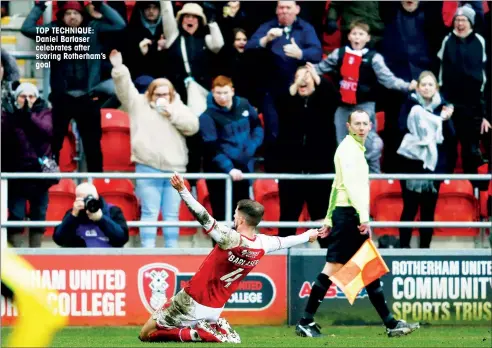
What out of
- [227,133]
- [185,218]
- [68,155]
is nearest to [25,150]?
[68,155]

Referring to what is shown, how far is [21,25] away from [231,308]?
4.67 metres

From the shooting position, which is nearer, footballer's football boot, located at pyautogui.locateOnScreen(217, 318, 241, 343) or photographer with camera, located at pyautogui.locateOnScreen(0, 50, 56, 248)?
footballer's football boot, located at pyautogui.locateOnScreen(217, 318, 241, 343)

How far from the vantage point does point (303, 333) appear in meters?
12.2

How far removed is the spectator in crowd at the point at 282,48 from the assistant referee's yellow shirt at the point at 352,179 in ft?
8.41

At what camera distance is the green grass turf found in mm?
11312

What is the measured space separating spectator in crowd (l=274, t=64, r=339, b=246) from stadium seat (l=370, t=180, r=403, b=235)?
1.16 metres

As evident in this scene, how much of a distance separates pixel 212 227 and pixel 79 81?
515cm

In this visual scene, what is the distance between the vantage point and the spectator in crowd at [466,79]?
14.9m

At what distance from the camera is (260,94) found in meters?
14.8

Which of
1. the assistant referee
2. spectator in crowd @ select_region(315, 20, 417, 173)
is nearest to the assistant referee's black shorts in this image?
the assistant referee

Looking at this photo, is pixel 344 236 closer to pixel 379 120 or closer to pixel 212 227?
pixel 212 227

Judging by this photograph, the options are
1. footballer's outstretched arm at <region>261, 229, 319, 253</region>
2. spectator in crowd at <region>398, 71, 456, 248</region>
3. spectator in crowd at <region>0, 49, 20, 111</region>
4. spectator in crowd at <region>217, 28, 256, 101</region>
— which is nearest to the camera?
footballer's outstretched arm at <region>261, 229, 319, 253</region>

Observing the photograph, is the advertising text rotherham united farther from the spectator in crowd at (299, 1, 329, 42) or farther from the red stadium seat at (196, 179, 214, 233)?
the spectator in crowd at (299, 1, 329, 42)

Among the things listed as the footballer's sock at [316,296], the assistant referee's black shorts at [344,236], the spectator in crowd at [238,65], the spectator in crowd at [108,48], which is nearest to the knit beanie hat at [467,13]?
the spectator in crowd at [238,65]
